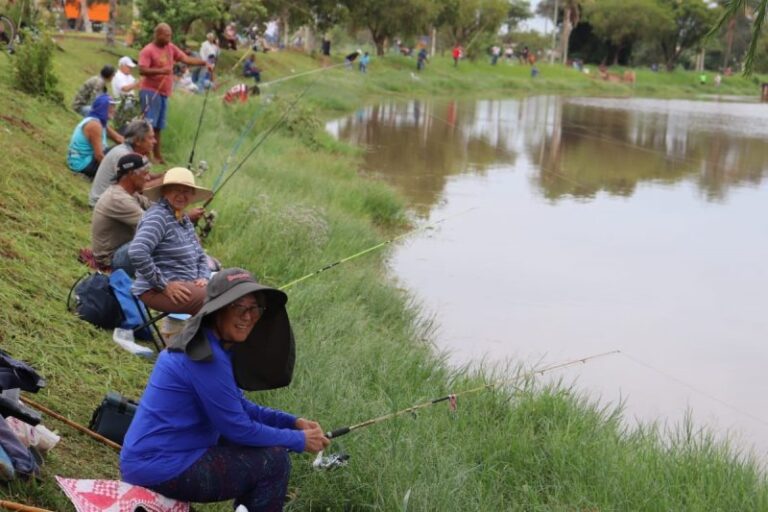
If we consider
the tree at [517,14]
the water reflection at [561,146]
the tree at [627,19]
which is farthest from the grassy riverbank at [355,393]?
the tree at [517,14]

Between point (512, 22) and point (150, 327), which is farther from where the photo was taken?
point (512, 22)

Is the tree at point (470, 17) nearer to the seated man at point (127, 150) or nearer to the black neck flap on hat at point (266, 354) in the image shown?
the seated man at point (127, 150)

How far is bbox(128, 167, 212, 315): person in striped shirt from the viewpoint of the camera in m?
5.12

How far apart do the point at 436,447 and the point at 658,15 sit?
64.3m

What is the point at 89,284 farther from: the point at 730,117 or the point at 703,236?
the point at 730,117

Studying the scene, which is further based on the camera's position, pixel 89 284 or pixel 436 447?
pixel 89 284

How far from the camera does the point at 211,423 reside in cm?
338

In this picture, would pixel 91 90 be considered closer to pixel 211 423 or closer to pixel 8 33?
pixel 8 33

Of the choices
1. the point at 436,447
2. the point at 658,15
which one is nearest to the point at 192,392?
the point at 436,447

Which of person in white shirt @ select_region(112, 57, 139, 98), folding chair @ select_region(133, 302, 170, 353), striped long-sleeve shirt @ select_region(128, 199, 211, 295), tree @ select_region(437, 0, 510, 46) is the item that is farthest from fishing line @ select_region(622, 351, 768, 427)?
tree @ select_region(437, 0, 510, 46)

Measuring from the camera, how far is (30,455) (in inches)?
138

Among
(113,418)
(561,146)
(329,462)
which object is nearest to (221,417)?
(329,462)

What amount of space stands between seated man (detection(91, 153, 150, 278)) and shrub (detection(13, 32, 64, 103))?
5309 mm

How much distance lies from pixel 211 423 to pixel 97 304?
2169 mm
